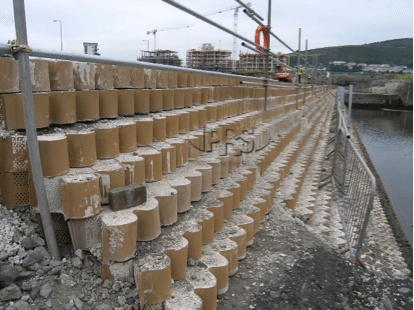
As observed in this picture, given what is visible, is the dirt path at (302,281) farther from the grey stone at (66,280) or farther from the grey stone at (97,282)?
the grey stone at (66,280)

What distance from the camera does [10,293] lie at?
1.56 m

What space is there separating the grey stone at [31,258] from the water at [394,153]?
247 inches

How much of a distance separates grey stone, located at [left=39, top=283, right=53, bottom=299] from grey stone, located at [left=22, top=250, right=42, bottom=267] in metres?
0.17

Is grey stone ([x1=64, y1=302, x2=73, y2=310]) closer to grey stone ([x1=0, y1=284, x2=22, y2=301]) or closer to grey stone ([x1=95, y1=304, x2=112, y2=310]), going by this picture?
grey stone ([x1=95, y1=304, x2=112, y2=310])

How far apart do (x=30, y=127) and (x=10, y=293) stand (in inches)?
34.1

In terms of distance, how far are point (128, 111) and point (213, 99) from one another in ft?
6.82

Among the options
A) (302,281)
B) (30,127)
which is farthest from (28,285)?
(302,281)

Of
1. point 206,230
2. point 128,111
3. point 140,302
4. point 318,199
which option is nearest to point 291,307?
point 206,230

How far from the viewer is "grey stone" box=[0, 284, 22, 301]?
1543mm

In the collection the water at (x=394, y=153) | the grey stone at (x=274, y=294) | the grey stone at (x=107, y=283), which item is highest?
the grey stone at (x=107, y=283)

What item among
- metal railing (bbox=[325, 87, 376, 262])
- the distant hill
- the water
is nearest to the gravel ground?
metal railing (bbox=[325, 87, 376, 262])

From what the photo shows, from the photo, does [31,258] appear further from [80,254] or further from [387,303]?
[387,303]

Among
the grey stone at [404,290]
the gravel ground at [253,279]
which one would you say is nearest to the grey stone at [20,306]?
the gravel ground at [253,279]

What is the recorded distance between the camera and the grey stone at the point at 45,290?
63.6 inches
